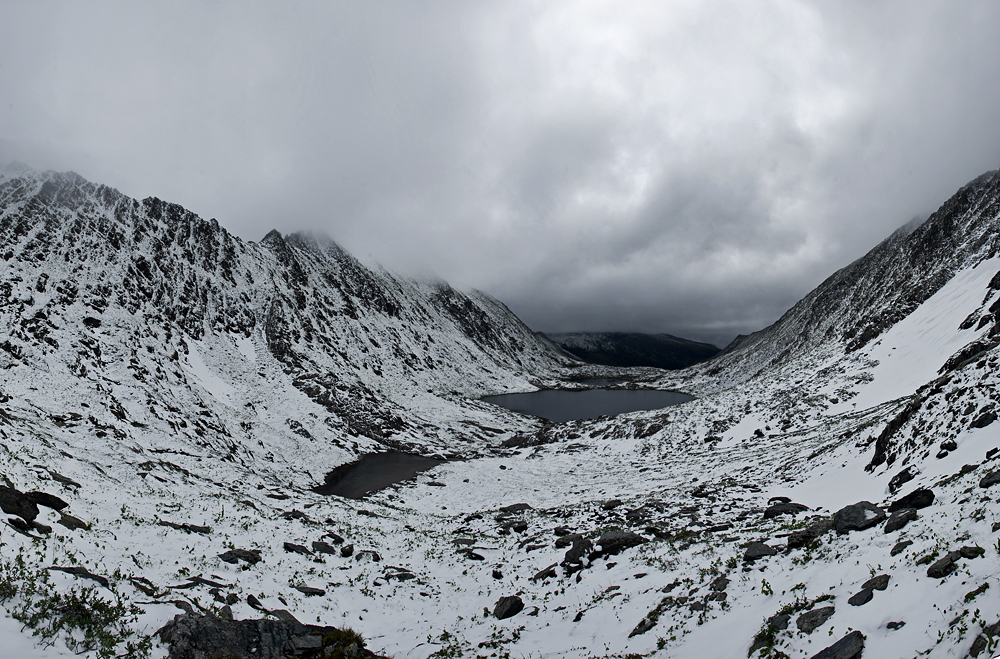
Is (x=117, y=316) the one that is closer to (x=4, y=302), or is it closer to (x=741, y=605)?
(x=4, y=302)

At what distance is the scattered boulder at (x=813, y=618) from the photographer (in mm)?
8367

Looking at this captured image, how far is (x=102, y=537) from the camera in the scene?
50.2 ft

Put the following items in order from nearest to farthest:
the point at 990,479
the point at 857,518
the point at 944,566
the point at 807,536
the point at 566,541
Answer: the point at 944,566 < the point at 990,479 < the point at 857,518 < the point at 807,536 < the point at 566,541

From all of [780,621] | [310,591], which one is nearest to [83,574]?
[310,591]

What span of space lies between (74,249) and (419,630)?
82248 millimetres

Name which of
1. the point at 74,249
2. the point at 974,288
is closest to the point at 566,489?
the point at 974,288

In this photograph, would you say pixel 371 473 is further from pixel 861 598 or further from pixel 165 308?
pixel 861 598

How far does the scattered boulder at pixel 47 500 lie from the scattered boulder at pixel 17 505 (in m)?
1.67

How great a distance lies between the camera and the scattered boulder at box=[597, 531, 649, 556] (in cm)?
1742

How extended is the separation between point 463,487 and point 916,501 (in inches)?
1301

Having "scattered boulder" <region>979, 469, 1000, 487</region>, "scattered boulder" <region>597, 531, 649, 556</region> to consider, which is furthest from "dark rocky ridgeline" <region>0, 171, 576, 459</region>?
"scattered boulder" <region>979, 469, 1000, 487</region>

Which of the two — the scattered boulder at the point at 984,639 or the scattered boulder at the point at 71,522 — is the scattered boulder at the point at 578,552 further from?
the scattered boulder at the point at 71,522

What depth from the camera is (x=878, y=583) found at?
881cm

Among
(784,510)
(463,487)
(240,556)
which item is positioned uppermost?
(240,556)
